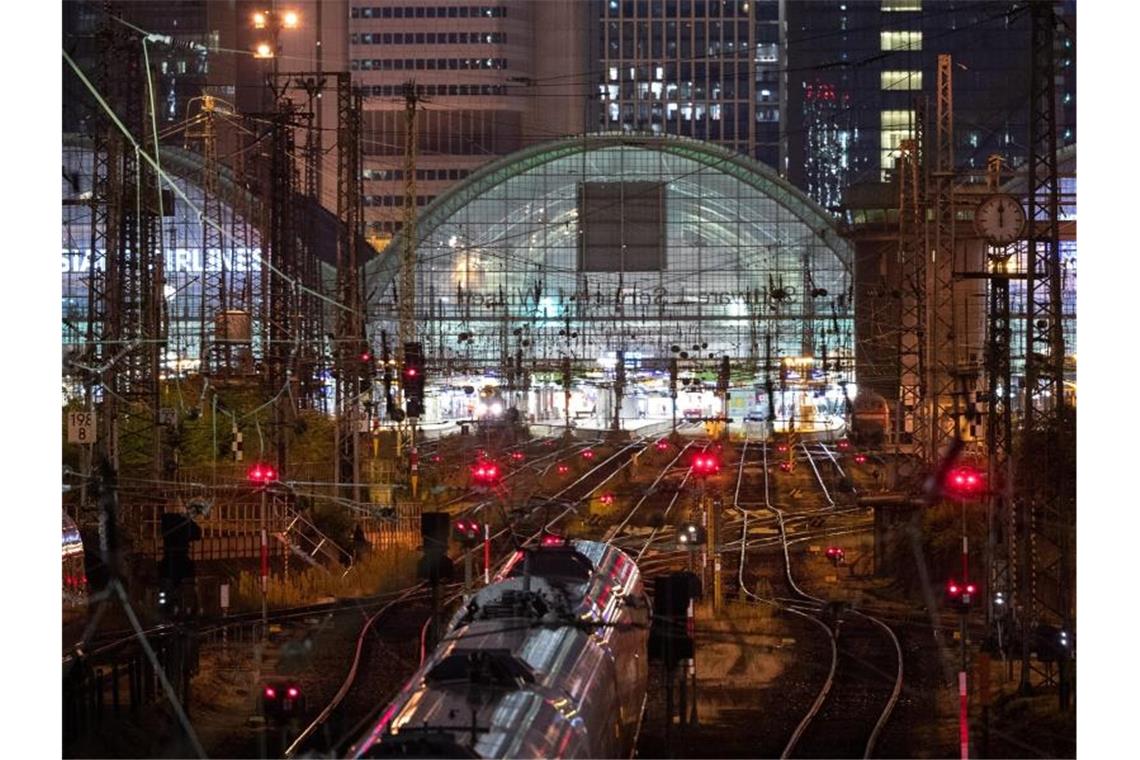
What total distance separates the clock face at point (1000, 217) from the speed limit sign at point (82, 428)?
Result: 1034cm

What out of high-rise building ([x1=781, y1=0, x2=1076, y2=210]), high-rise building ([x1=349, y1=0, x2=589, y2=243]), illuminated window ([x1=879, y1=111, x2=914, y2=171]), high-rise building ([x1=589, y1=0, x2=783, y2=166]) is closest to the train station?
high-rise building ([x1=781, y1=0, x2=1076, y2=210])

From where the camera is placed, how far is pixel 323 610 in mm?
19156

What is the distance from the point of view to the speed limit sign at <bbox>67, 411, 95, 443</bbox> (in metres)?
19.1

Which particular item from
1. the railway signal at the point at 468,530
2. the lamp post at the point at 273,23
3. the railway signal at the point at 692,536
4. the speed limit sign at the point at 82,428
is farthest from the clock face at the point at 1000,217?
the speed limit sign at the point at 82,428

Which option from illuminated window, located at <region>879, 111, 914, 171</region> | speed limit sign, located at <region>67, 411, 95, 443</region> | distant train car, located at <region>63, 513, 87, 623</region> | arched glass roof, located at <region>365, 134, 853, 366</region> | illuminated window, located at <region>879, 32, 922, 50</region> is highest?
illuminated window, located at <region>879, 32, 922, 50</region>

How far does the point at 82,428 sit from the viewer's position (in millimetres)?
19250

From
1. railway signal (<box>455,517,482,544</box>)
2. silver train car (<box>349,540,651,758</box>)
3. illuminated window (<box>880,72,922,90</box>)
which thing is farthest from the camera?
illuminated window (<box>880,72,922,90</box>)

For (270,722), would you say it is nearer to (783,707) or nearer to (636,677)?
(636,677)

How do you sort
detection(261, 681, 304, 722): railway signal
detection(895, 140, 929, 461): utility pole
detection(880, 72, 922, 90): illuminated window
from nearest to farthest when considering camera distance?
1. detection(261, 681, 304, 722): railway signal
2. detection(895, 140, 929, 461): utility pole
3. detection(880, 72, 922, 90): illuminated window

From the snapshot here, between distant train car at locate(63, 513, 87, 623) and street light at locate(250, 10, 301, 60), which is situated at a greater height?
street light at locate(250, 10, 301, 60)

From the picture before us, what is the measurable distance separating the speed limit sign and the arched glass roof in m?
37.6

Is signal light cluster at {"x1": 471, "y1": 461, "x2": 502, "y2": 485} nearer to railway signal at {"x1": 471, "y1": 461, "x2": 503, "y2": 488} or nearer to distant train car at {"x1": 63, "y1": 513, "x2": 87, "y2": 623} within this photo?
railway signal at {"x1": 471, "y1": 461, "x2": 503, "y2": 488}

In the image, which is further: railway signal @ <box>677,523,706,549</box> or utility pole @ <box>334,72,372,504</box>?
utility pole @ <box>334,72,372,504</box>

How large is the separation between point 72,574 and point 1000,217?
33.1ft
